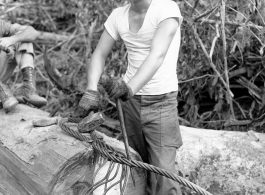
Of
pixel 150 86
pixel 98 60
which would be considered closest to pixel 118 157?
pixel 150 86

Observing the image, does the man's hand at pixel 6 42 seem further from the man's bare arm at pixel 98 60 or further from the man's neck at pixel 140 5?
the man's neck at pixel 140 5

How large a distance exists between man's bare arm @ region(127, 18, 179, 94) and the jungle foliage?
119cm

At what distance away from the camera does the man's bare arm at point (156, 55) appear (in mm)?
2330

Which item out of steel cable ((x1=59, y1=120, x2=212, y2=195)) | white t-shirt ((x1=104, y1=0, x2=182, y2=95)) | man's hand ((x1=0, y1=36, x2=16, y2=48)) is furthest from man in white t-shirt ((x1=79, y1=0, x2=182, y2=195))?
man's hand ((x1=0, y1=36, x2=16, y2=48))

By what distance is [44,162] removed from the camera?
8.46 feet

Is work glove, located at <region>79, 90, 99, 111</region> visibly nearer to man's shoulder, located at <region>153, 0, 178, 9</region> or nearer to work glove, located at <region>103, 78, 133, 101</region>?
work glove, located at <region>103, 78, 133, 101</region>

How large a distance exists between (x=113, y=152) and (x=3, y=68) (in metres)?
1.89

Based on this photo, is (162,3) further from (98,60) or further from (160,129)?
(160,129)

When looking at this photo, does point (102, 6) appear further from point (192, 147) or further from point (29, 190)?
point (29, 190)

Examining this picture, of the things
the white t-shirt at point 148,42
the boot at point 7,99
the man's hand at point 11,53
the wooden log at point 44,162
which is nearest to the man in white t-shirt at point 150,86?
the white t-shirt at point 148,42

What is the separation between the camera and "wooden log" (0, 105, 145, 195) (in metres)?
2.50

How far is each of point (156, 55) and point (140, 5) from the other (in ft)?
1.44

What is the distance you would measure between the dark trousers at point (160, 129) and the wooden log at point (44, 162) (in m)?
0.16

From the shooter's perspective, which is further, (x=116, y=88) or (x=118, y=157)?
(x=118, y=157)
